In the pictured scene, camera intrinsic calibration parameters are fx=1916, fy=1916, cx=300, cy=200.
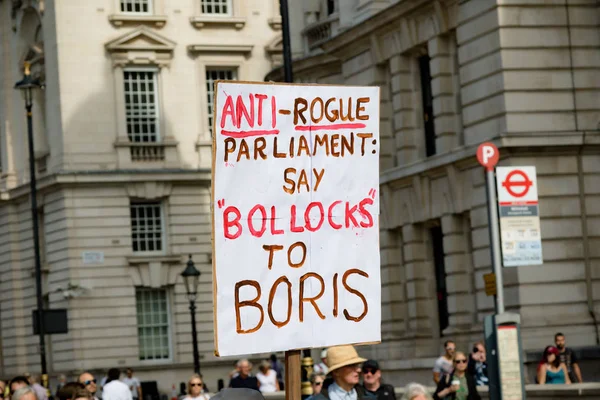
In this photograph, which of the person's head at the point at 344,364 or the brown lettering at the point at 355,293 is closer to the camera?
the brown lettering at the point at 355,293

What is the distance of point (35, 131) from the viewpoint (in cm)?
6128

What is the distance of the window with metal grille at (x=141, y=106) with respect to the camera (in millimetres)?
58750

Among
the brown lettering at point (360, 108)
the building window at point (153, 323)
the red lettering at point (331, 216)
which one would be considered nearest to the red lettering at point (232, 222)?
the red lettering at point (331, 216)

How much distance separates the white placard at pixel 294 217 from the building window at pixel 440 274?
2663 centimetres

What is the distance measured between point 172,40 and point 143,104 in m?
2.24

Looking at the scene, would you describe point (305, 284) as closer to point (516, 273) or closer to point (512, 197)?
point (512, 197)

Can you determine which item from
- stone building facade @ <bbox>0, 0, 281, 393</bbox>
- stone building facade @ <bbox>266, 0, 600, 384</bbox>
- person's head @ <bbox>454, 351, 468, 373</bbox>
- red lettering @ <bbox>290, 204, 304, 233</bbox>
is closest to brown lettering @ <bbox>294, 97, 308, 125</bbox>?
red lettering @ <bbox>290, 204, 304, 233</bbox>

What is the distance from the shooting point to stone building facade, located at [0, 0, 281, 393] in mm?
57750

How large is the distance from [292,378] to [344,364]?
2449mm

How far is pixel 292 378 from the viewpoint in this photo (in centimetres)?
1052

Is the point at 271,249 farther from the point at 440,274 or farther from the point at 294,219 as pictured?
the point at 440,274

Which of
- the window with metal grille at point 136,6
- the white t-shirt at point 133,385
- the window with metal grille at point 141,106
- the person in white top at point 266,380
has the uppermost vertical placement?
the window with metal grille at point 136,6

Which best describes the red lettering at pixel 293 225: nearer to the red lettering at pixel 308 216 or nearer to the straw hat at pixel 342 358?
the red lettering at pixel 308 216

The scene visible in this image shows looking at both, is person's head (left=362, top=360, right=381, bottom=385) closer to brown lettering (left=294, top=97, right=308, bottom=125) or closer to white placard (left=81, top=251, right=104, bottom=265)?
brown lettering (left=294, top=97, right=308, bottom=125)
